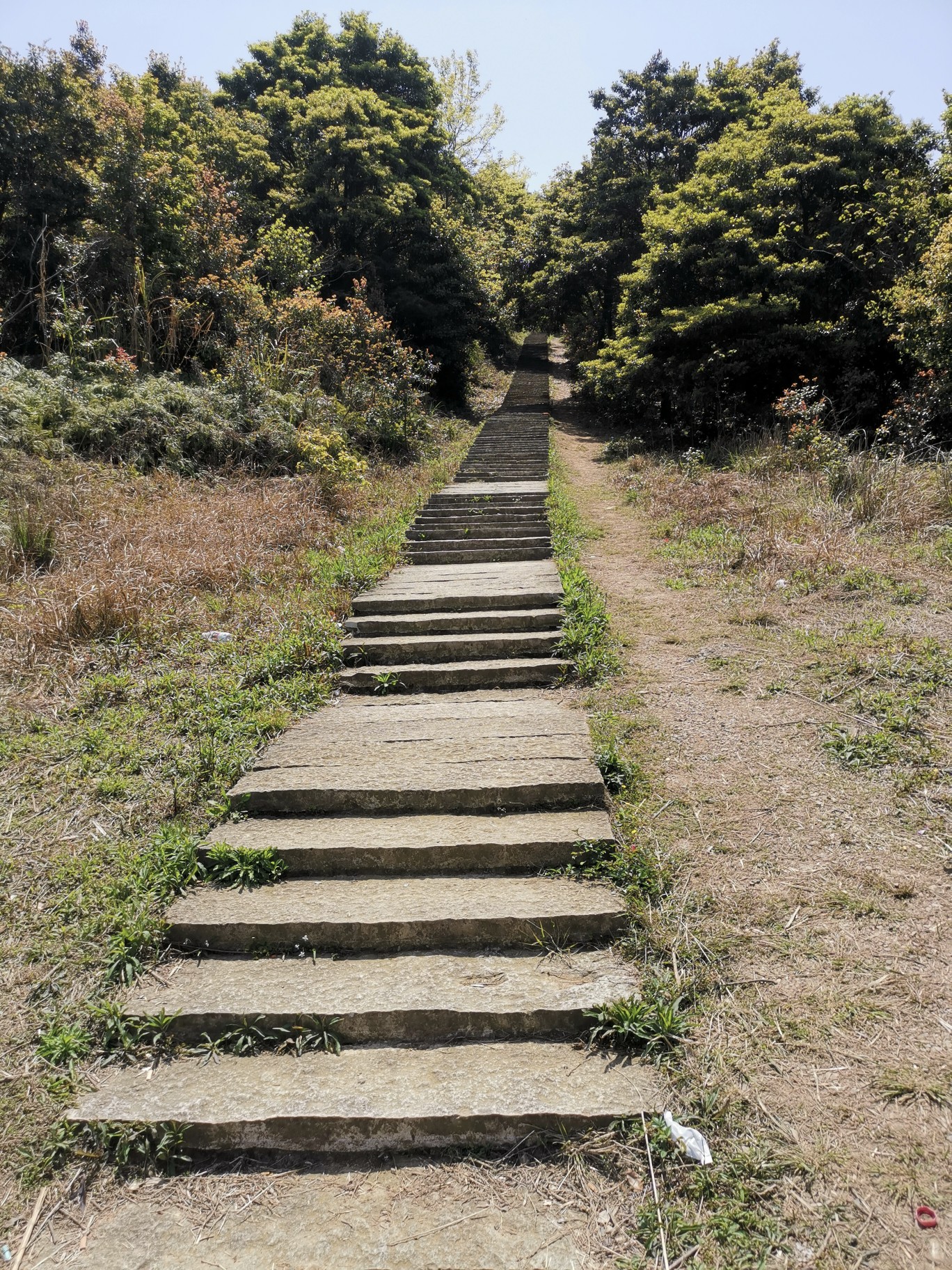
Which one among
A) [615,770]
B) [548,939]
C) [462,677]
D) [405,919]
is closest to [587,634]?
[462,677]

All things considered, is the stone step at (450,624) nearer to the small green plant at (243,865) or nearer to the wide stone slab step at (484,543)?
the wide stone slab step at (484,543)

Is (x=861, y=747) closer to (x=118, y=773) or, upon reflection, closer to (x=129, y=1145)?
(x=129, y=1145)

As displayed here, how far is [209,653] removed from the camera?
4.81 m

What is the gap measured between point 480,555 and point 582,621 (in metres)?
2.20

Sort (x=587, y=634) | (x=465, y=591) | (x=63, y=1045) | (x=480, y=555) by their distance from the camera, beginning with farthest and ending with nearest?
(x=480, y=555)
(x=465, y=591)
(x=587, y=634)
(x=63, y=1045)

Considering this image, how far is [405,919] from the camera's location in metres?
2.75

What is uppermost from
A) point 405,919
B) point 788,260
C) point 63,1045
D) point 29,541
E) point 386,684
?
point 788,260

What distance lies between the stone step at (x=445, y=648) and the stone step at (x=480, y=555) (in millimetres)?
2103

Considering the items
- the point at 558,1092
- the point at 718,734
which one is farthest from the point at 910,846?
the point at 558,1092

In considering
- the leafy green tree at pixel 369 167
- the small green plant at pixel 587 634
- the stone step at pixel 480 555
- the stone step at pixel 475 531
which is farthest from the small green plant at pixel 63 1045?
the leafy green tree at pixel 369 167

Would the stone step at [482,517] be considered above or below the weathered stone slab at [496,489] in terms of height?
below

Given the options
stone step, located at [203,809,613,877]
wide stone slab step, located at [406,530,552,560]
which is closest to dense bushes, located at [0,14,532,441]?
wide stone slab step, located at [406,530,552,560]

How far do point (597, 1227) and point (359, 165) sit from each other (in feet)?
58.6

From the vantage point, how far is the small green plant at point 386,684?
466cm
